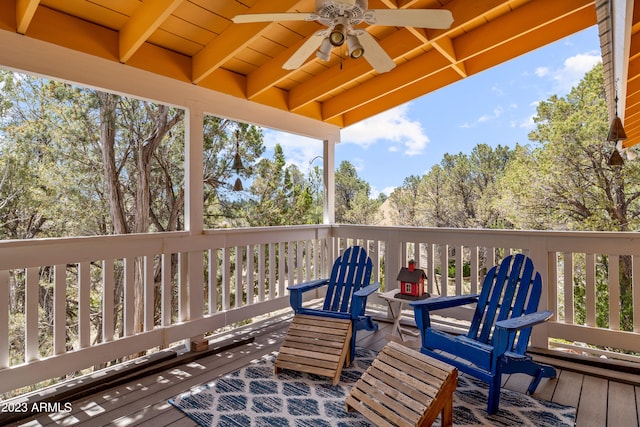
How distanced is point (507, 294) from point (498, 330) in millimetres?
638

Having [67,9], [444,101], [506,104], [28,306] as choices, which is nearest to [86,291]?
[28,306]

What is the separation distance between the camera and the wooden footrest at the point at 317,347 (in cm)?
278

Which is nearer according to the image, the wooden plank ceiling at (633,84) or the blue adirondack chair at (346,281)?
the wooden plank ceiling at (633,84)

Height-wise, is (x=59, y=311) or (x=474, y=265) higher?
(x=474, y=265)

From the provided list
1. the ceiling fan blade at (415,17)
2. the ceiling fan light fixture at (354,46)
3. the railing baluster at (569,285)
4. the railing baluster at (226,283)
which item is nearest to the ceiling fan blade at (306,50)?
the ceiling fan light fixture at (354,46)

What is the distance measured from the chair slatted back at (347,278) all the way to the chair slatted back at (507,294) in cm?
103

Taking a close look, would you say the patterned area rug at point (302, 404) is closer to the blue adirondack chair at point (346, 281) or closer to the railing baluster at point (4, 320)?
the blue adirondack chair at point (346, 281)

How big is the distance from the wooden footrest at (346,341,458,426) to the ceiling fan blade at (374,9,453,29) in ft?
6.42

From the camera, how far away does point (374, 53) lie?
241cm

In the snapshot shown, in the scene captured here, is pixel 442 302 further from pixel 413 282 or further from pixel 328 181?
pixel 328 181

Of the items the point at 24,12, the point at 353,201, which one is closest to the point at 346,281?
the point at 24,12

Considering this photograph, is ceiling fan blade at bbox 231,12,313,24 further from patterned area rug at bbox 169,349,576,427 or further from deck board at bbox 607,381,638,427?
deck board at bbox 607,381,638,427

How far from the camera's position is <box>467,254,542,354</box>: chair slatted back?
272 cm

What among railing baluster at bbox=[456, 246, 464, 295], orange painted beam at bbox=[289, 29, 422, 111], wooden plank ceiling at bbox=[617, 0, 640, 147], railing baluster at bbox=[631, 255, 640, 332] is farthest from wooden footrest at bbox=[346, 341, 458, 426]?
orange painted beam at bbox=[289, 29, 422, 111]
